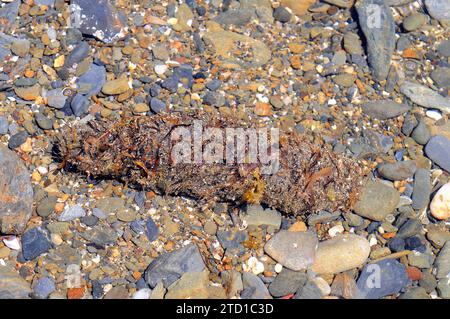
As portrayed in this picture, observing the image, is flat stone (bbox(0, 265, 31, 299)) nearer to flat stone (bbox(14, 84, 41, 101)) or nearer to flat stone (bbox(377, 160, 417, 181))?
flat stone (bbox(14, 84, 41, 101))

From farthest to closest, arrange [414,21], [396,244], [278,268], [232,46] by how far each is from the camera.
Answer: [414,21] < [232,46] < [396,244] < [278,268]

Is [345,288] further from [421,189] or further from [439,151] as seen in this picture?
[439,151]


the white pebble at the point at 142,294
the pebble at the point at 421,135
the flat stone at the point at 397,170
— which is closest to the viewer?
the white pebble at the point at 142,294

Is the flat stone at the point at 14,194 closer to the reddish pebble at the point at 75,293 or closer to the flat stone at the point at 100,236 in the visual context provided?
the flat stone at the point at 100,236

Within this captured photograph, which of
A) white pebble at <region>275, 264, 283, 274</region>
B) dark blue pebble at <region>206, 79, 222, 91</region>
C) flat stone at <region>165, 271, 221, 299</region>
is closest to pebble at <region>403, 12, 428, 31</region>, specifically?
dark blue pebble at <region>206, 79, 222, 91</region>

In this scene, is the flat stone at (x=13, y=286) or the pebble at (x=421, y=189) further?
the pebble at (x=421, y=189)

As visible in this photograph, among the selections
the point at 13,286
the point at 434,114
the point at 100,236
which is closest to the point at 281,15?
the point at 434,114

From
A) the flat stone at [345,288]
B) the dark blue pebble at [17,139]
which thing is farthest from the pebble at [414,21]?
the dark blue pebble at [17,139]
